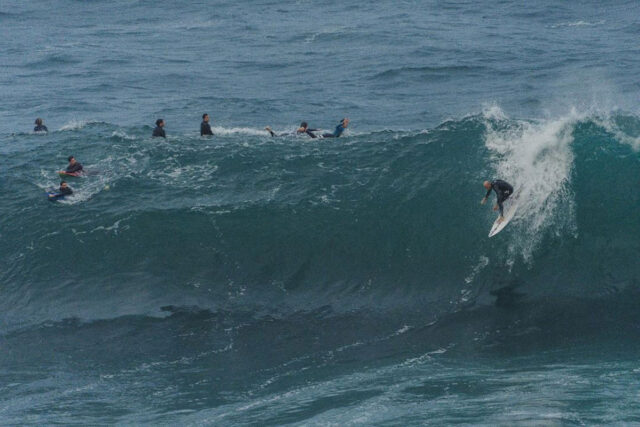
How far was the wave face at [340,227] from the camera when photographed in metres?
28.1

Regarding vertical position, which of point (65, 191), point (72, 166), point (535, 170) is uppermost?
point (72, 166)

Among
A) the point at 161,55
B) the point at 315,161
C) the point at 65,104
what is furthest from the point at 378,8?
the point at 315,161

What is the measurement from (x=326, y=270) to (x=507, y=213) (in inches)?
264

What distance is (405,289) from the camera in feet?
91.8

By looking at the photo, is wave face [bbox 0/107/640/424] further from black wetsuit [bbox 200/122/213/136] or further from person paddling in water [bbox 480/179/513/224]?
black wetsuit [bbox 200/122/213/136]

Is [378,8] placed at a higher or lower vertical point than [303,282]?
higher

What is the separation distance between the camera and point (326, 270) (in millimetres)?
28984

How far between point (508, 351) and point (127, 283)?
44.2ft

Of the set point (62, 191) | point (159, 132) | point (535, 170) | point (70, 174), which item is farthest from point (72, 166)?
point (535, 170)

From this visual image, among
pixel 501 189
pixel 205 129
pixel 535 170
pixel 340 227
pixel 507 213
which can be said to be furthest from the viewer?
pixel 205 129

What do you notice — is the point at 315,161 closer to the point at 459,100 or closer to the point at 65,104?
the point at 459,100

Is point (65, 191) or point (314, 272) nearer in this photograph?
point (314, 272)

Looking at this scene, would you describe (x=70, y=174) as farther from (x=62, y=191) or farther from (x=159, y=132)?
(x=159, y=132)

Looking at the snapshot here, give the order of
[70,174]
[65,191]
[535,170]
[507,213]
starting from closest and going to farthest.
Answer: [507,213] → [535,170] → [65,191] → [70,174]
